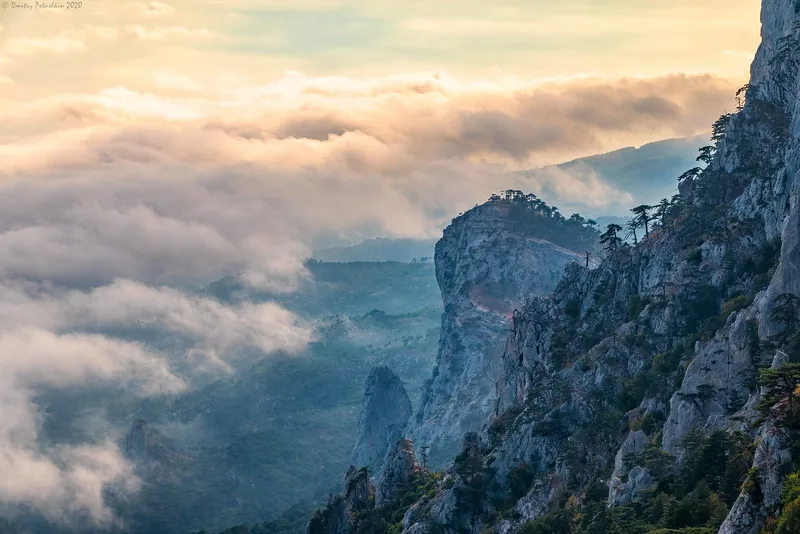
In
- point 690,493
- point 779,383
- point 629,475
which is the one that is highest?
point 779,383

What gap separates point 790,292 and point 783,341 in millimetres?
8031

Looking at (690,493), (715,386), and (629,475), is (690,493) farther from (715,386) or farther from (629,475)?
(715,386)

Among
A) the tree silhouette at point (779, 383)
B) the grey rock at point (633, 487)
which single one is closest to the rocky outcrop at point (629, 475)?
the grey rock at point (633, 487)

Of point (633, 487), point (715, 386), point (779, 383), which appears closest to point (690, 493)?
point (633, 487)

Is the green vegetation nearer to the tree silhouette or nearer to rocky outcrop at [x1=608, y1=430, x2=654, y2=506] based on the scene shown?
rocky outcrop at [x1=608, y1=430, x2=654, y2=506]

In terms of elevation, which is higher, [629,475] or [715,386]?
[715,386]

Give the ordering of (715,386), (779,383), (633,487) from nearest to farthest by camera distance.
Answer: (779,383)
(633,487)
(715,386)

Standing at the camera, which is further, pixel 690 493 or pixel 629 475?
pixel 629 475

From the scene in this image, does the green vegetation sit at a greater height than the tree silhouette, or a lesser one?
lesser

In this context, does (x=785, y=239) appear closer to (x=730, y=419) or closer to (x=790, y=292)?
(x=790, y=292)

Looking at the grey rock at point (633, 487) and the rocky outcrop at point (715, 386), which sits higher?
the rocky outcrop at point (715, 386)

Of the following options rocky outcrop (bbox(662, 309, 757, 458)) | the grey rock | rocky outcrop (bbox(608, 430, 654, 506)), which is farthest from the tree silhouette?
rocky outcrop (bbox(608, 430, 654, 506))

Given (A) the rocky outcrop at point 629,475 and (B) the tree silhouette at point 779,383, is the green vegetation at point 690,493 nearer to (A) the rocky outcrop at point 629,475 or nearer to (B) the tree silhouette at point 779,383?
(A) the rocky outcrop at point 629,475

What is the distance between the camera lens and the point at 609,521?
159750mm
